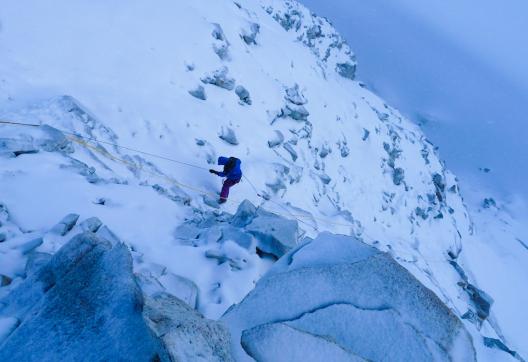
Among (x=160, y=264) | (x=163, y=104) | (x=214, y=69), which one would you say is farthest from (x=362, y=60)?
(x=160, y=264)

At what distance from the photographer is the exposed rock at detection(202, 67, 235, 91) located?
46.6 ft

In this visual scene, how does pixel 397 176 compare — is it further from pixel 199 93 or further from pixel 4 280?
pixel 4 280

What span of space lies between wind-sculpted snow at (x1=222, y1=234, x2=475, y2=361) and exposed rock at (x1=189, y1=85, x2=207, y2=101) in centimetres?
1003

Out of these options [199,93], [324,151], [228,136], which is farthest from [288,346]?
[324,151]

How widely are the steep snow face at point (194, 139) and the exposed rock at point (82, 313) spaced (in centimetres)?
151

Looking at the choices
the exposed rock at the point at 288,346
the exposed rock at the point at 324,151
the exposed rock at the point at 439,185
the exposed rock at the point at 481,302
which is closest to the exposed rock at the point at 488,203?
the exposed rock at the point at 439,185

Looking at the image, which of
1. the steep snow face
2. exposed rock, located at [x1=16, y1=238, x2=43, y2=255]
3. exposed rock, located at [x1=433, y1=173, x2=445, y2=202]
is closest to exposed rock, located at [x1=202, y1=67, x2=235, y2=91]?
the steep snow face

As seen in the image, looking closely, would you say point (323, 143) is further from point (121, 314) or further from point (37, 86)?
point (121, 314)

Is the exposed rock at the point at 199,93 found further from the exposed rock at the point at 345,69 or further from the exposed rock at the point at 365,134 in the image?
the exposed rock at the point at 345,69

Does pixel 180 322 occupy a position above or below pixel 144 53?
above

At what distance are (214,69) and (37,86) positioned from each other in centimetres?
617

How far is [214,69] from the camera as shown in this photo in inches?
571

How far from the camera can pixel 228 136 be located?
42.1 ft

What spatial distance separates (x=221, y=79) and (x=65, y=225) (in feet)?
32.5
